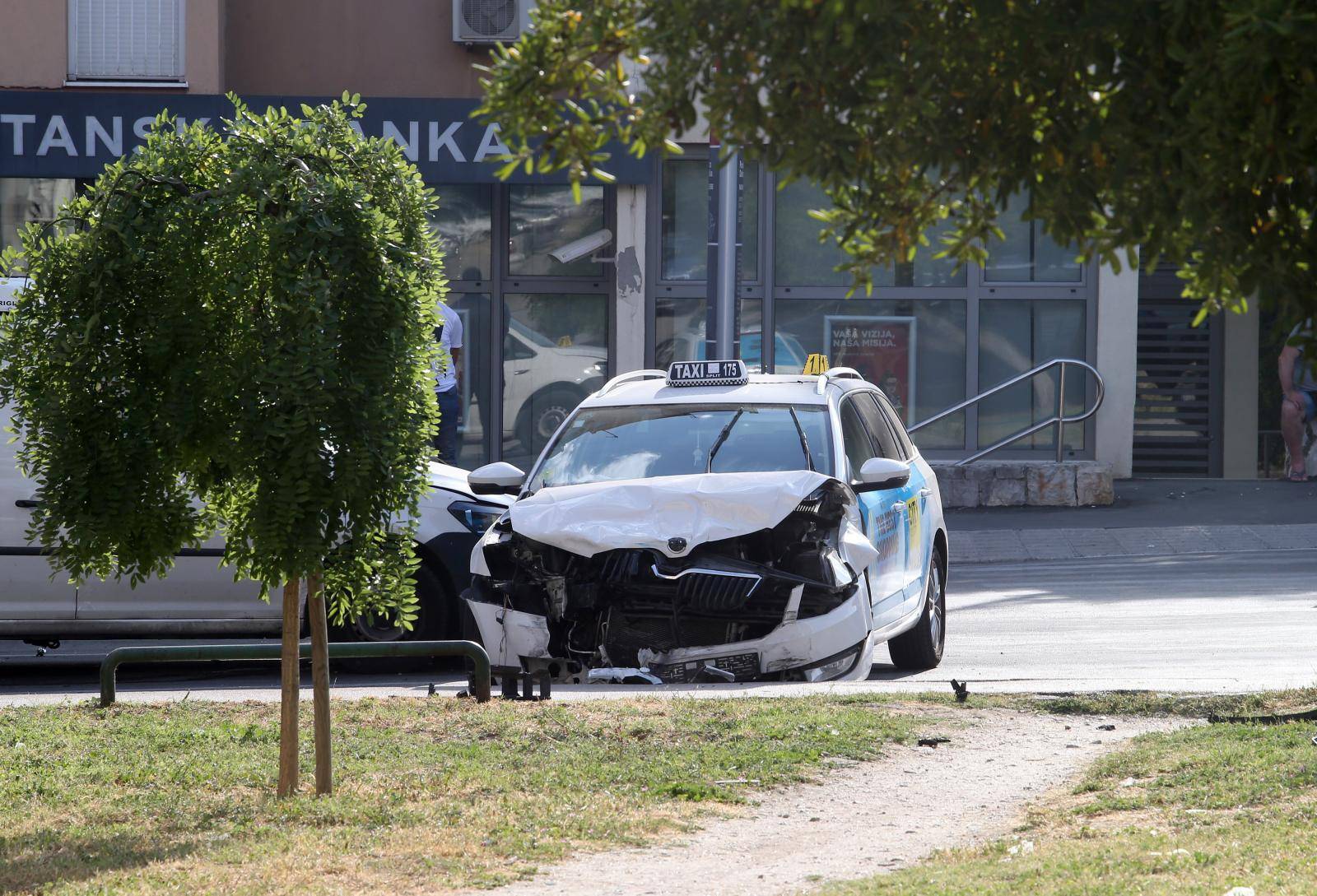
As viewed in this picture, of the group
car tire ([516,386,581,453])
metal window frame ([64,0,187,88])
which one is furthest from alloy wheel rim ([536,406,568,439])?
metal window frame ([64,0,187,88])

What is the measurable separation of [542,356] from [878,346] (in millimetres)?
3876

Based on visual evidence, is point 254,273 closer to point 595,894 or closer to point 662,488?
point 595,894

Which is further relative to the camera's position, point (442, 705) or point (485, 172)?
point (485, 172)

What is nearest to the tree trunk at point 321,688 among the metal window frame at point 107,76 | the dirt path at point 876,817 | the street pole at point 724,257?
the dirt path at point 876,817

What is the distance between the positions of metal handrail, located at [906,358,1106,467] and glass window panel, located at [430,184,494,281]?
5.28 m

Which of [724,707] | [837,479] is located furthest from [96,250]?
[837,479]

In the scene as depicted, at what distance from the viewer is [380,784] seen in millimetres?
6043

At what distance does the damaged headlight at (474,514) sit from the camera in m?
9.22

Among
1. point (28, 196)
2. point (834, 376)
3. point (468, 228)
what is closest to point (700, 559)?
point (834, 376)

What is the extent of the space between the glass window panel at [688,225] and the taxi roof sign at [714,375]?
9105 millimetres

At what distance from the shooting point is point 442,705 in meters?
7.63

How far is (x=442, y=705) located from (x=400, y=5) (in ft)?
42.1

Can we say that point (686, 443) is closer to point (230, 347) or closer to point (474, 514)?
point (474, 514)

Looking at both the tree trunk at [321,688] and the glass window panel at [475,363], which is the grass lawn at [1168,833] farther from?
the glass window panel at [475,363]
